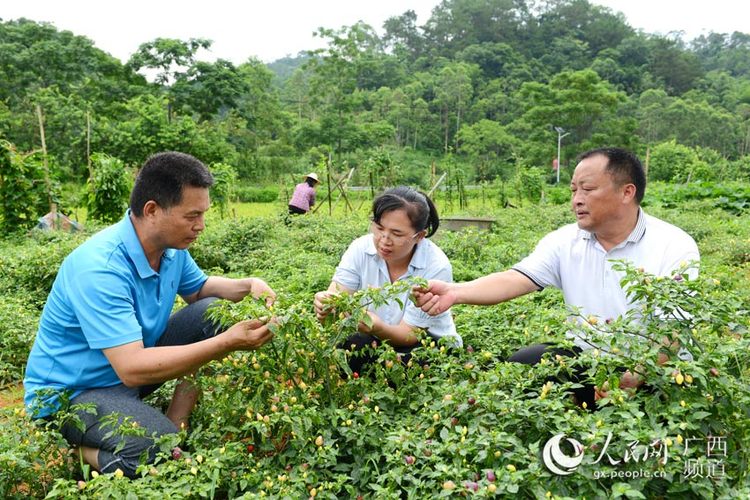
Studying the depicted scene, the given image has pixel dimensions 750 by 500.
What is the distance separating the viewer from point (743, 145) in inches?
1662

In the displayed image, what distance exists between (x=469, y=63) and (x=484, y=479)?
5553cm

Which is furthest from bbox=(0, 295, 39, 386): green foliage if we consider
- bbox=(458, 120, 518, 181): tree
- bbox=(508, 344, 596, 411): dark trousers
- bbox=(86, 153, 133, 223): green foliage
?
bbox=(458, 120, 518, 181): tree

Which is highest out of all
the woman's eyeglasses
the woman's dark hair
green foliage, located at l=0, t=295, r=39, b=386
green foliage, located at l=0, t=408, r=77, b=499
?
the woman's dark hair

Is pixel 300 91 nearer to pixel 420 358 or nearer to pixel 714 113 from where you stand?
pixel 714 113

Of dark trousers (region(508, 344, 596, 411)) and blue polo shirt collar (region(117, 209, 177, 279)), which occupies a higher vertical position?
blue polo shirt collar (region(117, 209, 177, 279))

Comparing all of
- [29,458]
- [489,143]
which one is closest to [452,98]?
[489,143]

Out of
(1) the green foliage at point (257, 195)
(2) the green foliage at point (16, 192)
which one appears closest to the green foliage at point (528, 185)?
(1) the green foliage at point (257, 195)

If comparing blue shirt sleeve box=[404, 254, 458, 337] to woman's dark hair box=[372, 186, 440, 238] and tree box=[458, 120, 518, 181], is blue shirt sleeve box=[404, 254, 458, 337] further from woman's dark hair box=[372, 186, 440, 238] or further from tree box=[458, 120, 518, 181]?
tree box=[458, 120, 518, 181]

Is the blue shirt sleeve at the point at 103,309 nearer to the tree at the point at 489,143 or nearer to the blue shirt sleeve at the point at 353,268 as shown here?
the blue shirt sleeve at the point at 353,268

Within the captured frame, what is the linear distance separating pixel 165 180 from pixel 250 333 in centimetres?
79

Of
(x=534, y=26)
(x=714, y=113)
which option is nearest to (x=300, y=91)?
(x=714, y=113)

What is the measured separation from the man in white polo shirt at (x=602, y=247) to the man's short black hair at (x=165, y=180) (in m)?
1.16

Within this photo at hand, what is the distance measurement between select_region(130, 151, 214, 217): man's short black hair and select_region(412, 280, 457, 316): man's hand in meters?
1.10

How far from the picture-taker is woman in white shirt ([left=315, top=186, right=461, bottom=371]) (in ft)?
11.0
